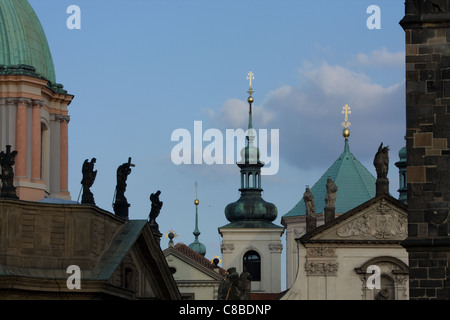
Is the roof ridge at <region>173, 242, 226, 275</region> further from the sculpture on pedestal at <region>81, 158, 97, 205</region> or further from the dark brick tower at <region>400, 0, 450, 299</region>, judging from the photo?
the dark brick tower at <region>400, 0, 450, 299</region>

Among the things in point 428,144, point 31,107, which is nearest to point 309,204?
point 31,107

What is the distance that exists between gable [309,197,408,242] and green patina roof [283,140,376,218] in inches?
834

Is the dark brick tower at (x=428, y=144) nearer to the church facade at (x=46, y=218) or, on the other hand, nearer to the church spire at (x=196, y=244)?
the church facade at (x=46, y=218)

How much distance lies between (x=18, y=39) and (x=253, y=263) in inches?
A: 1559

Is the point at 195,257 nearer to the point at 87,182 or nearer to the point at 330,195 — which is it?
the point at 330,195

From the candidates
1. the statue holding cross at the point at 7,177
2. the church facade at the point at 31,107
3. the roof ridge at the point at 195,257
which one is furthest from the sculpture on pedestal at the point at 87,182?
the roof ridge at the point at 195,257

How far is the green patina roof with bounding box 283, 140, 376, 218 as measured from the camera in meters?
92.6

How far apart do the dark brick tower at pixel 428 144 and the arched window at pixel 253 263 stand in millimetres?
60060

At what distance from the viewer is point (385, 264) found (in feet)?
232

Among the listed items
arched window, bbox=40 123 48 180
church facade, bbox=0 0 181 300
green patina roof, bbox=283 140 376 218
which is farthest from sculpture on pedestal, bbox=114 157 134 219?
green patina roof, bbox=283 140 376 218

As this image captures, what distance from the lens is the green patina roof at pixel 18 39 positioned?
57.3 meters
